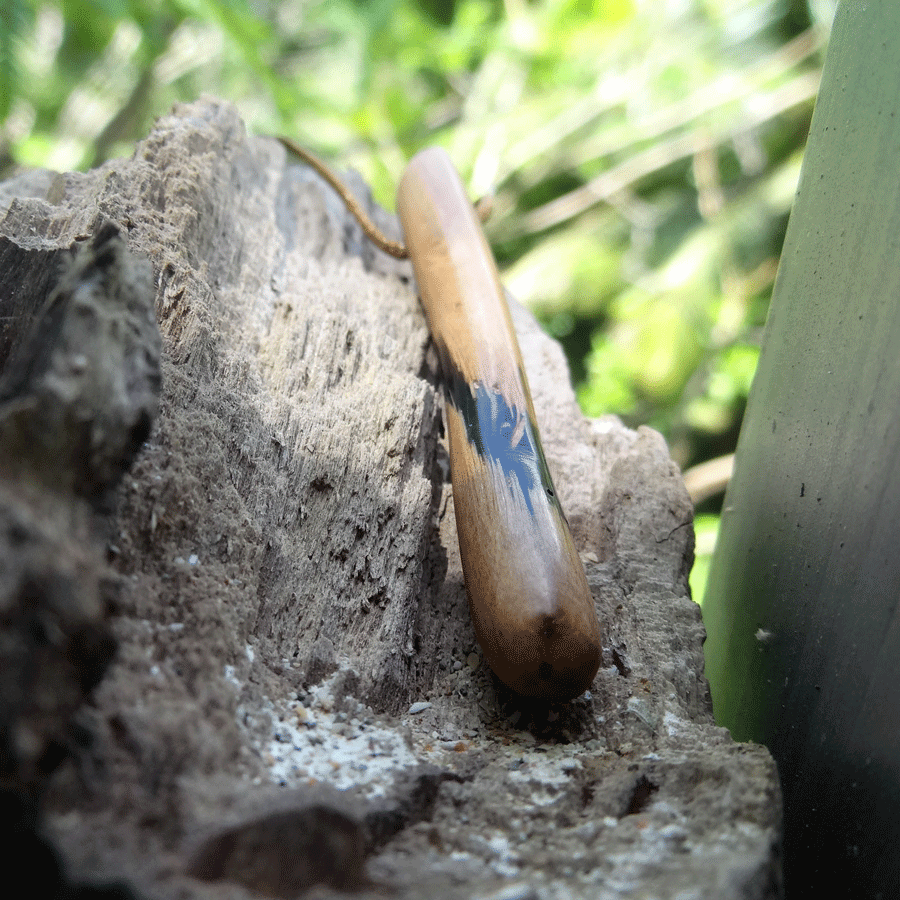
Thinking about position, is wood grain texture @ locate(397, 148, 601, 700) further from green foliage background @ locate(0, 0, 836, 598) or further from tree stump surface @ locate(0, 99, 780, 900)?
green foliage background @ locate(0, 0, 836, 598)

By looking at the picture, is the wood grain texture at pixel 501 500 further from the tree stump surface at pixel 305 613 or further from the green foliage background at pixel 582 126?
the green foliage background at pixel 582 126

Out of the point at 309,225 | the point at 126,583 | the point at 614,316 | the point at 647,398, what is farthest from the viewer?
the point at 614,316

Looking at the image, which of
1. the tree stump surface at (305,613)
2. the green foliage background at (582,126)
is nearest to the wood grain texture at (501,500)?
the tree stump surface at (305,613)

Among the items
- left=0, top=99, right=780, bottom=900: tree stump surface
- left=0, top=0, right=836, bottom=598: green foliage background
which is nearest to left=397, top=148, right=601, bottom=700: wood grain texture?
left=0, top=99, right=780, bottom=900: tree stump surface

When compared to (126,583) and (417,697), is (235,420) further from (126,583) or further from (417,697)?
(417,697)

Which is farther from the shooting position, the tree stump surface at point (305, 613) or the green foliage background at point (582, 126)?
the green foliage background at point (582, 126)

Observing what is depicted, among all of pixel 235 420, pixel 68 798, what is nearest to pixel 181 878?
pixel 68 798
